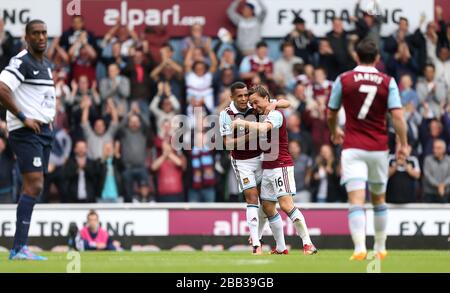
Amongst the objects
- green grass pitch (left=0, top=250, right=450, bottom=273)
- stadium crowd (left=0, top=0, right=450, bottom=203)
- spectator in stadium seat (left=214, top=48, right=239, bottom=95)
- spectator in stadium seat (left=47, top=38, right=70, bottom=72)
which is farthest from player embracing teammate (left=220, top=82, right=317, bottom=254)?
spectator in stadium seat (left=47, top=38, right=70, bottom=72)

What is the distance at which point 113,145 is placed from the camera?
24.9m

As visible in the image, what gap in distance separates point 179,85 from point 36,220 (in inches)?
178

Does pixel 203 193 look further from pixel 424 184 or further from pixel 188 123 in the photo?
pixel 424 184

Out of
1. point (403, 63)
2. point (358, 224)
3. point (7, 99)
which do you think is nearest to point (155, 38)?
Answer: point (403, 63)

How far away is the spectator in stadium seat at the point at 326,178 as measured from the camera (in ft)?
81.3

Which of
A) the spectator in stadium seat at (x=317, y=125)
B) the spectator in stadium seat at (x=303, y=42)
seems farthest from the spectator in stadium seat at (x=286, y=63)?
the spectator in stadium seat at (x=317, y=125)

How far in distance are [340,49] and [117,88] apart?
510 centimetres

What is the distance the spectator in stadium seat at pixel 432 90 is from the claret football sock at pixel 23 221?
12984 mm

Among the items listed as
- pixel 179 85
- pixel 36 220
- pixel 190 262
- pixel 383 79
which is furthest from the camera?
pixel 179 85

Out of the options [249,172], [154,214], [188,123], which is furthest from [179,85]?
[249,172]

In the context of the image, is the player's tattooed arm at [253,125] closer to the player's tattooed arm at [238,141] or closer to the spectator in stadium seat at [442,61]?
the player's tattooed arm at [238,141]

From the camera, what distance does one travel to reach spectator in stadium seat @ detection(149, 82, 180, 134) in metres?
25.2

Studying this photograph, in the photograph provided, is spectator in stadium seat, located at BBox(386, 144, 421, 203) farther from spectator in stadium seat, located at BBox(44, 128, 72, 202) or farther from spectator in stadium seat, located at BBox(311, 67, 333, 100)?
spectator in stadium seat, located at BBox(44, 128, 72, 202)

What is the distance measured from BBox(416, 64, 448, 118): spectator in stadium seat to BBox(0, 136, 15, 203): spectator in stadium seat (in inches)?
358
